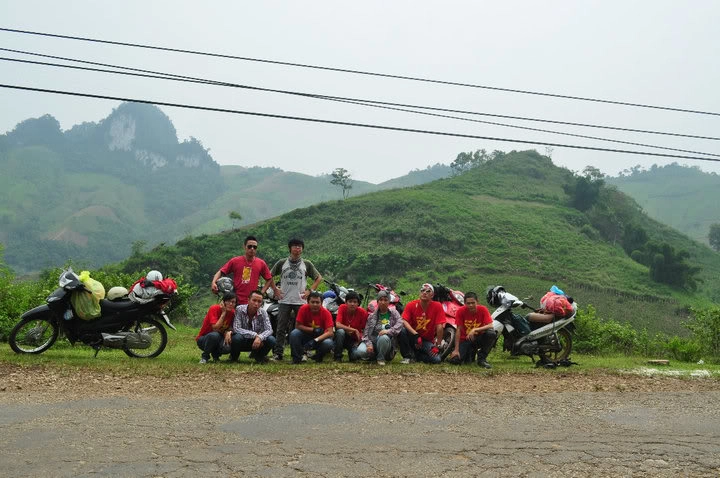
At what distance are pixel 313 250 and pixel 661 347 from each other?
201 feet

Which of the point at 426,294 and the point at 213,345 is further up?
the point at 426,294

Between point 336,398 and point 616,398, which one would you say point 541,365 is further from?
point 336,398

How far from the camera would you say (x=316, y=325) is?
31.4ft

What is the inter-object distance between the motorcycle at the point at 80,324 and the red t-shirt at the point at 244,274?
1.04 m

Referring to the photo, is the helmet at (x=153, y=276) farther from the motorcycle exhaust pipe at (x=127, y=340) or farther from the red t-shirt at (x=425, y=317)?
the red t-shirt at (x=425, y=317)

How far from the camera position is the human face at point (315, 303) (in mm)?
9445

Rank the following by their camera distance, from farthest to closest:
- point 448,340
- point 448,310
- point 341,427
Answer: point 448,310
point 448,340
point 341,427

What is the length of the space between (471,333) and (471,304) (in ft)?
1.47

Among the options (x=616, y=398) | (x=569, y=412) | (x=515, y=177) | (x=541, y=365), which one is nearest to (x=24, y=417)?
(x=569, y=412)

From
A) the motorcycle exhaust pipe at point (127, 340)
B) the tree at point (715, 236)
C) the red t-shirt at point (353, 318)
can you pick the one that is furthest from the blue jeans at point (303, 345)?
the tree at point (715, 236)

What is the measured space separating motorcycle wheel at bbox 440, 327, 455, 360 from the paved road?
2527 millimetres

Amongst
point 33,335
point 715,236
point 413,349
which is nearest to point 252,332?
point 413,349

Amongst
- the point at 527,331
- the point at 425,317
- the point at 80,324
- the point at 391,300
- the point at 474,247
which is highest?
the point at 474,247

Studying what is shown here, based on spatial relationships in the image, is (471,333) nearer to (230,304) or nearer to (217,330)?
(230,304)
